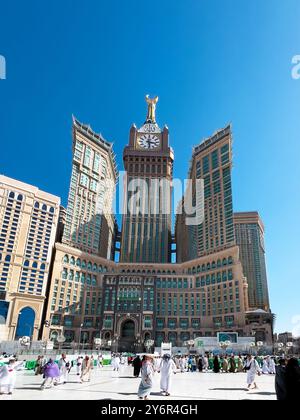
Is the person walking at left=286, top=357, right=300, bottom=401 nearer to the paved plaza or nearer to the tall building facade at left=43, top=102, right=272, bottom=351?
the paved plaza

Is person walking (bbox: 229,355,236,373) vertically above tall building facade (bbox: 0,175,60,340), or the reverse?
tall building facade (bbox: 0,175,60,340)

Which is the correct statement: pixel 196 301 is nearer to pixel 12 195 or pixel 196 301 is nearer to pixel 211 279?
pixel 211 279

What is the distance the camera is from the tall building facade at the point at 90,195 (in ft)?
348

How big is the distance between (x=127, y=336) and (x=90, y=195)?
51260 mm

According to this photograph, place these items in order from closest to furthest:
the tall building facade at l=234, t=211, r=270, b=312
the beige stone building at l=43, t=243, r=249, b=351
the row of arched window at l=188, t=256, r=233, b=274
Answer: the beige stone building at l=43, t=243, r=249, b=351 → the row of arched window at l=188, t=256, r=233, b=274 → the tall building facade at l=234, t=211, r=270, b=312

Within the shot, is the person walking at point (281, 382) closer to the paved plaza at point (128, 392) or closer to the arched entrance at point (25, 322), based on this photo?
the paved plaza at point (128, 392)

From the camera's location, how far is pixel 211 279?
96.0 metres

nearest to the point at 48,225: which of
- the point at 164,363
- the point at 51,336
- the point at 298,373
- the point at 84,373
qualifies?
the point at 51,336

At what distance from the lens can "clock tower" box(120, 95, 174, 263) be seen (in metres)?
123

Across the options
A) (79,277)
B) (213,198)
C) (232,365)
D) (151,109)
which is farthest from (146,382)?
(151,109)

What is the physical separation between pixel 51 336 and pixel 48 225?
101 ft

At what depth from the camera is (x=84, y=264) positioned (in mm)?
99375

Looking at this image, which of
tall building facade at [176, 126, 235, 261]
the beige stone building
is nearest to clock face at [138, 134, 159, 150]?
tall building facade at [176, 126, 235, 261]

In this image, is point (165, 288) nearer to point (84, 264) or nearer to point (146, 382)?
point (84, 264)
